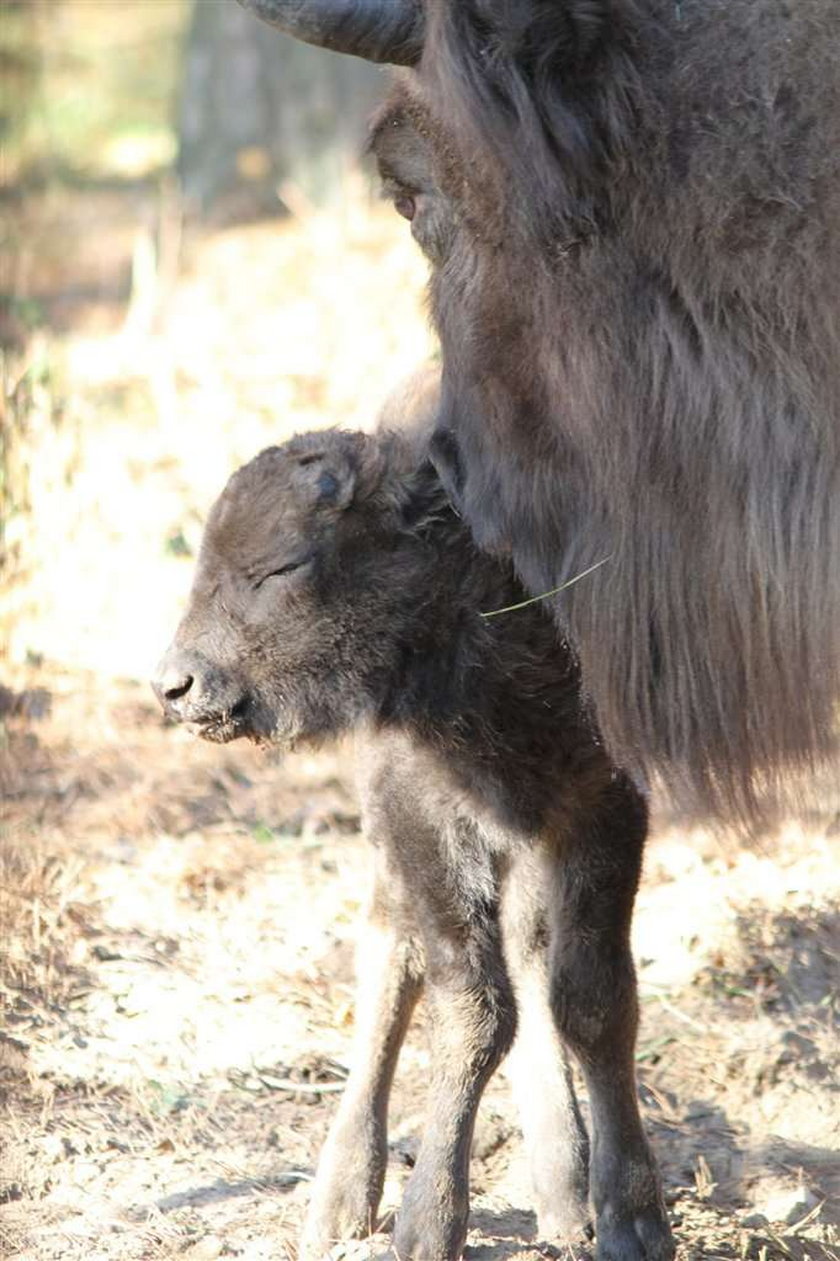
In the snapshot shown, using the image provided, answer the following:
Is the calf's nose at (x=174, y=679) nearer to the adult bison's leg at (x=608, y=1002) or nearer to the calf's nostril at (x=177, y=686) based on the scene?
the calf's nostril at (x=177, y=686)

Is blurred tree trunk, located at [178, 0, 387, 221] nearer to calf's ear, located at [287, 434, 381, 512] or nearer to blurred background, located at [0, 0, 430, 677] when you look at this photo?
→ blurred background, located at [0, 0, 430, 677]

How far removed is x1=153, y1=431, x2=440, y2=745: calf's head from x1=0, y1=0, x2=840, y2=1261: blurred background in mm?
475

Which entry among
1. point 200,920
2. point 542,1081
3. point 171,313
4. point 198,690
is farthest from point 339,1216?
point 171,313

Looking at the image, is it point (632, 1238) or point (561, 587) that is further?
point (632, 1238)

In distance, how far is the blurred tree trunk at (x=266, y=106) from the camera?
527 inches

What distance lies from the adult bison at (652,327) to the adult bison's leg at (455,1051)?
70cm

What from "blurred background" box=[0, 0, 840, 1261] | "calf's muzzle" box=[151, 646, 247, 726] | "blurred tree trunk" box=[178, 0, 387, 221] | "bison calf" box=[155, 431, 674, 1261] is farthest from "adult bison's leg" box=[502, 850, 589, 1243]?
"blurred tree trunk" box=[178, 0, 387, 221]

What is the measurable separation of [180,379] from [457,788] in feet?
24.3

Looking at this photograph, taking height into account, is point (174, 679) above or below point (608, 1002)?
above

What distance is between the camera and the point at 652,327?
135 inches

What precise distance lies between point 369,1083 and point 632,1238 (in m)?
0.77

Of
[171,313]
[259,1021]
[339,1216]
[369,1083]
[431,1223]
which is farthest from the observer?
[171,313]

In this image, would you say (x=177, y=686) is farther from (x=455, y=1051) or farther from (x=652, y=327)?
(x=652, y=327)

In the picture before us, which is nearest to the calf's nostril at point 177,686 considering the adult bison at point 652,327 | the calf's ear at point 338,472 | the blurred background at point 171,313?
the calf's ear at point 338,472
